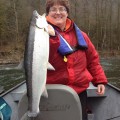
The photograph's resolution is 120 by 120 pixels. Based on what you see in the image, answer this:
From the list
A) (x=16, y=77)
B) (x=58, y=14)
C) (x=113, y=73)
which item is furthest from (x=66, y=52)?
(x=113, y=73)

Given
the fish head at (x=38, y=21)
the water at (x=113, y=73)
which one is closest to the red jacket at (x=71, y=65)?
the fish head at (x=38, y=21)

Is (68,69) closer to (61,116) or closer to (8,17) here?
(61,116)

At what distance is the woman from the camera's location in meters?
3.51

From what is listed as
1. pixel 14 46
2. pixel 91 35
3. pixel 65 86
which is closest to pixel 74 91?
pixel 65 86

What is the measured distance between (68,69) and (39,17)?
0.72m

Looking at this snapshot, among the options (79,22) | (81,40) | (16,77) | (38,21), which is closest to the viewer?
(38,21)

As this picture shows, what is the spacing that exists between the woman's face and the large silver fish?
0.47m

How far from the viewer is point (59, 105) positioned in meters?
3.48

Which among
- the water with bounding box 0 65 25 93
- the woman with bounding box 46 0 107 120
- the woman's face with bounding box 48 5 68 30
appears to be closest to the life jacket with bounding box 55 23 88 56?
the woman with bounding box 46 0 107 120

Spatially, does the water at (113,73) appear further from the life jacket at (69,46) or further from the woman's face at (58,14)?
the woman's face at (58,14)

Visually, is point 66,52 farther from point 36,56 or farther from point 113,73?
point 113,73

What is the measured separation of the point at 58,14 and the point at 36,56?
0.66 metres

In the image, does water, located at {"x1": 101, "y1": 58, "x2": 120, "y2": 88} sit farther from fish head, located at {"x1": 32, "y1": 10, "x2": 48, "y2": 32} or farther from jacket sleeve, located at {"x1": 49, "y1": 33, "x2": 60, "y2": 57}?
fish head, located at {"x1": 32, "y1": 10, "x2": 48, "y2": 32}

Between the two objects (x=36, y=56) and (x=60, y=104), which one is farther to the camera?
(x=60, y=104)
